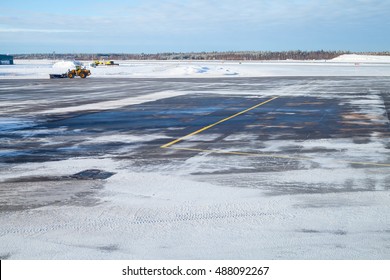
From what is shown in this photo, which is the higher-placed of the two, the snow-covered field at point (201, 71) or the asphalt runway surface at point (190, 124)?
the snow-covered field at point (201, 71)

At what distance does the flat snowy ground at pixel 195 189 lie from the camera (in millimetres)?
6594

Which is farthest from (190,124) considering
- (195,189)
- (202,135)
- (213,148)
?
(195,189)

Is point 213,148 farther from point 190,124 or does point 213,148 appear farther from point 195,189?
point 190,124

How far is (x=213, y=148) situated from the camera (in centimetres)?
1338

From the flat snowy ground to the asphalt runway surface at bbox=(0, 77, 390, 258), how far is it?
40 mm

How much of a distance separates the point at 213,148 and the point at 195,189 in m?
4.21

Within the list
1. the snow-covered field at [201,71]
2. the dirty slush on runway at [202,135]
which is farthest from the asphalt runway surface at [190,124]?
the snow-covered field at [201,71]

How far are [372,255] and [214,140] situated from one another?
8814mm

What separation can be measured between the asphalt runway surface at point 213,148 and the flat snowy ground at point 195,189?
0.13ft

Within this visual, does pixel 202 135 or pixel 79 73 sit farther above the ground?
pixel 79 73

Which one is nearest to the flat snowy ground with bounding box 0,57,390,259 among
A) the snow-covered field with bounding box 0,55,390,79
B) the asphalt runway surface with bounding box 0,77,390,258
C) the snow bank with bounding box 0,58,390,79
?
the asphalt runway surface with bounding box 0,77,390,258

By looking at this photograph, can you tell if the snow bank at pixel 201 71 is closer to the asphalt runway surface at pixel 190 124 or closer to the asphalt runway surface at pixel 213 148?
the asphalt runway surface at pixel 190 124
